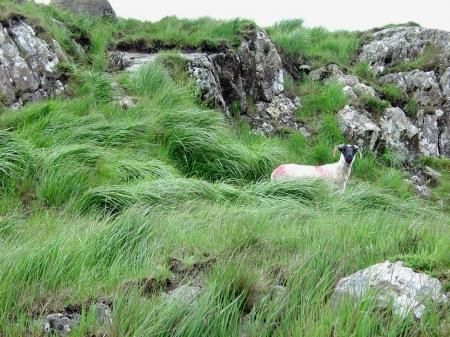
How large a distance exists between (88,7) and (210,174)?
767 centimetres

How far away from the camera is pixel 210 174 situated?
→ 8352 millimetres

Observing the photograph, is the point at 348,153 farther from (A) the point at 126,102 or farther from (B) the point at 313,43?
(B) the point at 313,43

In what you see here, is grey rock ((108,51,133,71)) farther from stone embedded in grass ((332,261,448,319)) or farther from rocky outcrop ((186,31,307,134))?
stone embedded in grass ((332,261,448,319))

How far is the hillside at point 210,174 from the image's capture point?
3.15 m

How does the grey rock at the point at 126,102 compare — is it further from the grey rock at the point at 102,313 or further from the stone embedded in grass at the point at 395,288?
the stone embedded in grass at the point at 395,288

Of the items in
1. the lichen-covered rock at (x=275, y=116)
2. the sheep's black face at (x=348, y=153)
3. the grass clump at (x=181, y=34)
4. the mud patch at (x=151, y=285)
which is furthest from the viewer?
the grass clump at (x=181, y=34)

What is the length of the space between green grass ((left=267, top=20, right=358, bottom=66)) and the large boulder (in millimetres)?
4225

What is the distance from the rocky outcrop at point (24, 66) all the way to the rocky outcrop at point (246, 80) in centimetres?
164

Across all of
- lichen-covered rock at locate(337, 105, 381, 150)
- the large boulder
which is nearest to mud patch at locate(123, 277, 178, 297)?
lichen-covered rock at locate(337, 105, 381, 150)

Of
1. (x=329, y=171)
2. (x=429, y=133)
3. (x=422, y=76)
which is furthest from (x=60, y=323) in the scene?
(x=422, y=76)

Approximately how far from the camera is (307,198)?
720 cm

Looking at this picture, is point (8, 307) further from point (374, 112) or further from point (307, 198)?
point (374, 112)

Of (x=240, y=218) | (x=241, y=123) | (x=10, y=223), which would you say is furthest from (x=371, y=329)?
(x=241, y=123)

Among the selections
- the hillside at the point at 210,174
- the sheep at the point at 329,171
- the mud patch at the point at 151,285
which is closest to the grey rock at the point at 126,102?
the hillside at the point at 210,174
